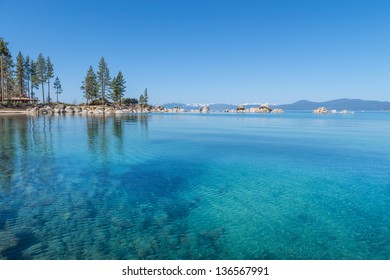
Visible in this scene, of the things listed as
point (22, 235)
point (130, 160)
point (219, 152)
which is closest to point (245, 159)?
point (219, 152)

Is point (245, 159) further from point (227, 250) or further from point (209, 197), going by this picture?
point (227, 250)

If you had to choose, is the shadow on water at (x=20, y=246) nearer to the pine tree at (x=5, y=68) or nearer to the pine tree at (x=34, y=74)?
the pine tree at (x=5, y=68)

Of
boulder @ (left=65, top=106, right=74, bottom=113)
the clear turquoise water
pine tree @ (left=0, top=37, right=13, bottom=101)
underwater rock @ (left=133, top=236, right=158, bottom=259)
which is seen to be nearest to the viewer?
underwater rock @ (left=133, top=236, right=158, bottom=259)

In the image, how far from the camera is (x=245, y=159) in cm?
2292

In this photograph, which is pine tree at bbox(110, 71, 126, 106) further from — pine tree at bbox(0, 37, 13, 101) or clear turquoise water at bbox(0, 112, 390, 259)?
clear turquoise water at bbox(0, 112, 390, 259)

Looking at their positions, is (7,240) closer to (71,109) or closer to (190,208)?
(190,208)

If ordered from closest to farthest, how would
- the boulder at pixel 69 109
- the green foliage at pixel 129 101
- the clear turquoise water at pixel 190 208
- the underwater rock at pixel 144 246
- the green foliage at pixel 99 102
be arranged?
the underwater rock at pixel 144 246 < the clear turquoise water at pixel 190 208 < the boulder at pixel 69 109 < the green foliage at pixel 99 102 < the green foliage at pixel 129 101

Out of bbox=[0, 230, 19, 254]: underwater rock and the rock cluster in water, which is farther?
the rock cluster in water

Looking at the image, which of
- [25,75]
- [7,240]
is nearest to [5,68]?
[25,75]

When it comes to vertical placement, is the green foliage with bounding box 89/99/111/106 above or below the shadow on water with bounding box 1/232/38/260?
above

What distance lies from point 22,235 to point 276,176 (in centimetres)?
1471

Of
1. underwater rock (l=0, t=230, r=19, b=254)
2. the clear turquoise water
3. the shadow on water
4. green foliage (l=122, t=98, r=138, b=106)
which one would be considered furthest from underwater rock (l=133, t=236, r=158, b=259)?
green foliage (l=122, t=98, r=138, b=106)

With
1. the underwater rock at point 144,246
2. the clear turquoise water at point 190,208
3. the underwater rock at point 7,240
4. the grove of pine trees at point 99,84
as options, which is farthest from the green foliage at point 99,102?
the underwater rock at point 144,246
